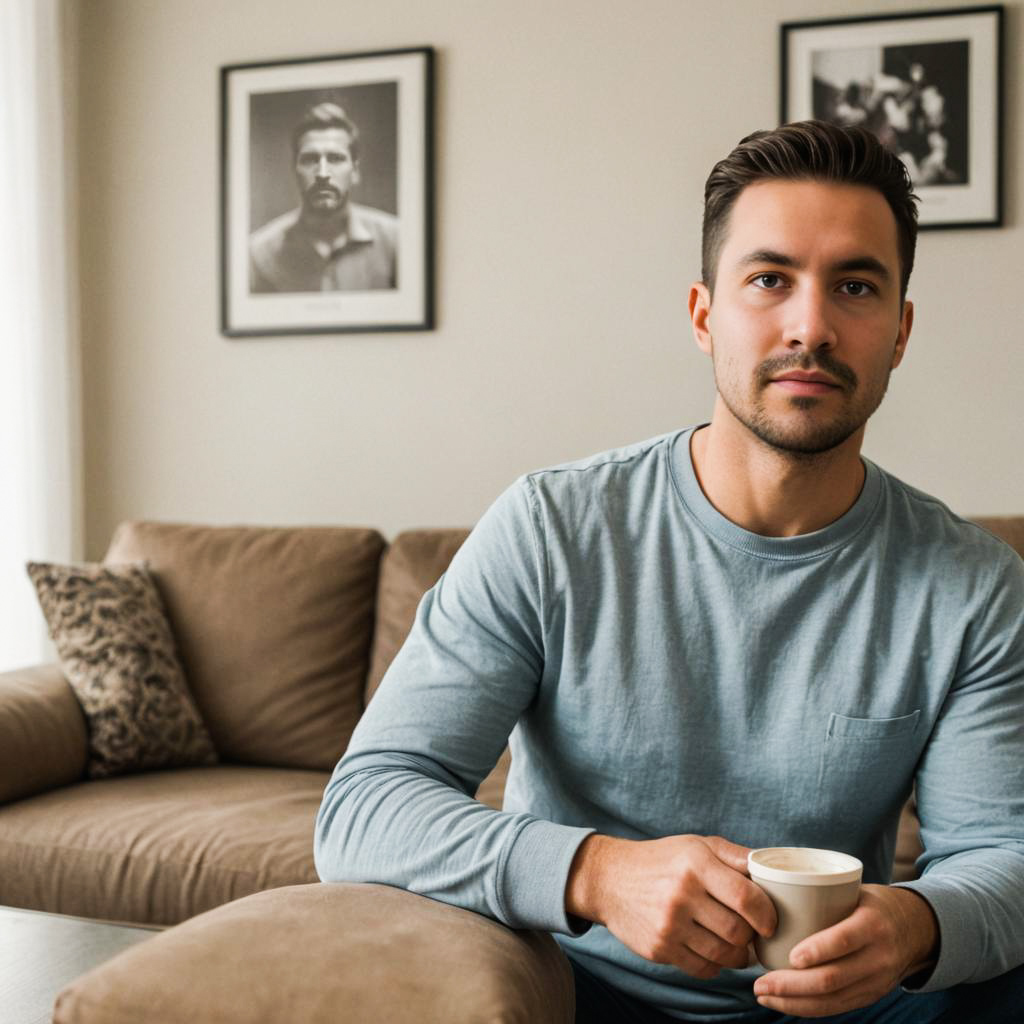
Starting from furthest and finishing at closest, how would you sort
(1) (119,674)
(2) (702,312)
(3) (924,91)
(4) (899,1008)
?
(3) (924,91)
(1) (119,674)
(2) (702,312)
(4) (899,1008)

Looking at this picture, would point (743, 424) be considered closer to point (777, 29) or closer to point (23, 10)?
point (777, 29)

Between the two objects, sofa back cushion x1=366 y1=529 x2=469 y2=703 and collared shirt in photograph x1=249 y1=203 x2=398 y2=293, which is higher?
collared shirt in photograph x1=249 y1=203 x2=398 y2=293

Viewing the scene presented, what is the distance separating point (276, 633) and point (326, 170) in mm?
1259

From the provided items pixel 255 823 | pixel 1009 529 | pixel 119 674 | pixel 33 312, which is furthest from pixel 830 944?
pixel 33 312

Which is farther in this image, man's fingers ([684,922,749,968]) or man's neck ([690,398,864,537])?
man's neck ([690,398,864,537])

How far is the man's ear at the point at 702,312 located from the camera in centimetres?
136

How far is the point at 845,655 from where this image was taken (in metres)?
1.20

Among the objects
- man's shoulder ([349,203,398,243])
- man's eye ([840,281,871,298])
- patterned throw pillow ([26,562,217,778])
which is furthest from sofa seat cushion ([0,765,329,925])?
man's shoulder ([349,203,398,243])

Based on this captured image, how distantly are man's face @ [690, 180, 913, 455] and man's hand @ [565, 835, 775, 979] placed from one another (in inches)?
18.0

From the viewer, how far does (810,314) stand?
1186 millimetres

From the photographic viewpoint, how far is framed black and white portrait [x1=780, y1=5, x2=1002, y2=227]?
269cm

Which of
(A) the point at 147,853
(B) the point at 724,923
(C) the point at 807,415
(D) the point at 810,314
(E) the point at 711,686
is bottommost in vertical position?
(A) the point at 147,853

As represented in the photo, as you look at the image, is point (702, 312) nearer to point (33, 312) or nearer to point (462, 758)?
point (462, 758)

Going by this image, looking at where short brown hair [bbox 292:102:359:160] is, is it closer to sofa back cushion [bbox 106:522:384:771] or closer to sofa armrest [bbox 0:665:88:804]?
sofa back cushion [bbox 106:522:384:771]
